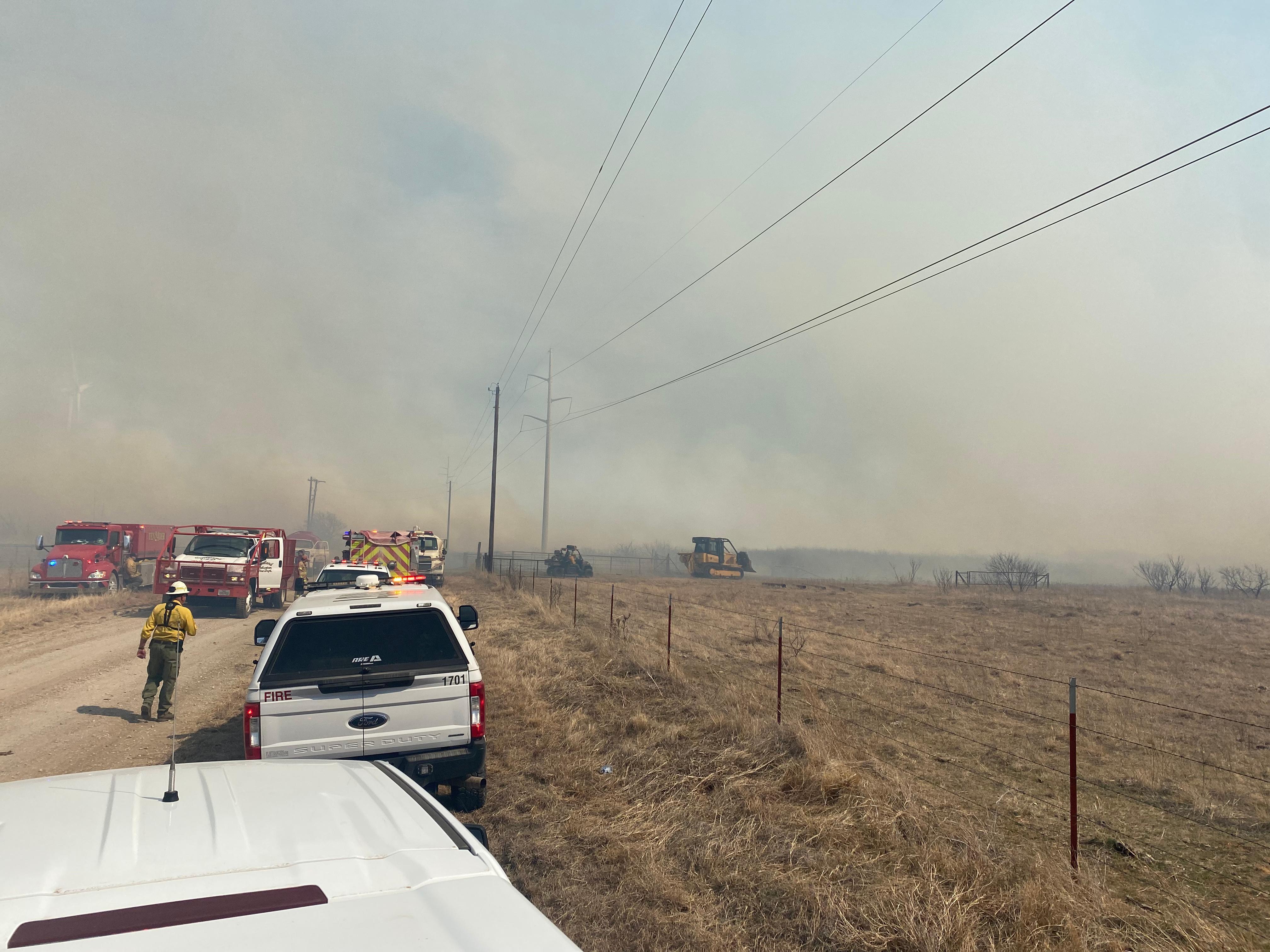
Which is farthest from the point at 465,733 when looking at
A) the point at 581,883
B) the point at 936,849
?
the point at 936,849

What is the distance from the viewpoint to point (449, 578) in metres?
43.5

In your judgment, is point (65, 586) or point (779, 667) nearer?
point (779, 667)

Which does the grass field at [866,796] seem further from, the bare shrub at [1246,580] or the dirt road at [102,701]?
the bare shrub at [1246,580]

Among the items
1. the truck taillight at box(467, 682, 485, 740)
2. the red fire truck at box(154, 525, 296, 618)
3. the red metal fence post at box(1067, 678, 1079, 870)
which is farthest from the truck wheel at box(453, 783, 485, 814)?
the red fire truck at box(154, 525, 296, 618)

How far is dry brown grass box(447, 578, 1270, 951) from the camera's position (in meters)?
4.48

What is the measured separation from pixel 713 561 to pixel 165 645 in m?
48.1

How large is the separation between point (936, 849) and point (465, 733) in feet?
11.8

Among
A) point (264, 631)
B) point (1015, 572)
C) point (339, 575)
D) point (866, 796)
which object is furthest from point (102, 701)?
point (1015, 572)

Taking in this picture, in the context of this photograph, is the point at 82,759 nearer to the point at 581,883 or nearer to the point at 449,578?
the point at 581,883

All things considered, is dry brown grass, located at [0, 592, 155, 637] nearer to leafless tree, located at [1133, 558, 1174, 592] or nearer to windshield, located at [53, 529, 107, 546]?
windshield, located at [53, 529, 107, 546]

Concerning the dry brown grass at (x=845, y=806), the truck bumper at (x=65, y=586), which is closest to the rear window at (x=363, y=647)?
the dry brown grass at (x=845, y=806)

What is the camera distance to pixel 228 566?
21.2 metres

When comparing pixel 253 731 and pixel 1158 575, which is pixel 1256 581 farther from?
pixel 253 731

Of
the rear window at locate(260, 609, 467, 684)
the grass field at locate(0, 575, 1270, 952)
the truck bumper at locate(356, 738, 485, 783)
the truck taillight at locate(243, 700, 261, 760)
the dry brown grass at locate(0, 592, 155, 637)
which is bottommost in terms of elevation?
the dry brown grass at locate(0, 592, 155, 637)
